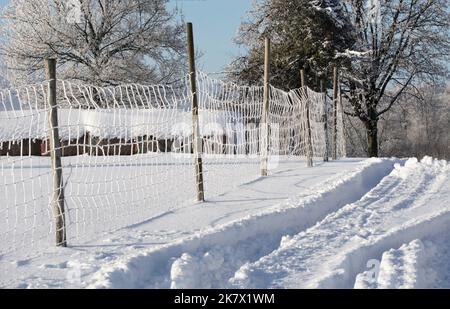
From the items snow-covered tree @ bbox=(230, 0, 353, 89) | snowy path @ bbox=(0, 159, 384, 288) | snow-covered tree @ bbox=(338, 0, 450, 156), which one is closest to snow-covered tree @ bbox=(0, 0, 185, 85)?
snow-covered tree @ bbox=(230, 0, 353, 89)

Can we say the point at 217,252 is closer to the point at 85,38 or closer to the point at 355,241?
the point at 355,241

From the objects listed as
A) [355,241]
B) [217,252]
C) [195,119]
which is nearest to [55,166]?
[217,252]

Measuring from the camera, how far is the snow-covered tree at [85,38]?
80.1 feet

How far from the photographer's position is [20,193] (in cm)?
971

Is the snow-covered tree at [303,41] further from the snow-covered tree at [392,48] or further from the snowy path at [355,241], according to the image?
the snowy path at [355,241]

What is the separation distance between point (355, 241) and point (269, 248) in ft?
2.76

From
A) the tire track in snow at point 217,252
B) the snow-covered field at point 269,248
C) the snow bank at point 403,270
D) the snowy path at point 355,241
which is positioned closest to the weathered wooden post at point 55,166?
the snow-covered field at point 269,248

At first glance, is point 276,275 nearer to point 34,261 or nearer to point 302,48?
point 34,261

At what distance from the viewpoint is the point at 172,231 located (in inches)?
243

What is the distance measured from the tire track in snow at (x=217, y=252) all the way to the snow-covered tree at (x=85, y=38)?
18067 mm

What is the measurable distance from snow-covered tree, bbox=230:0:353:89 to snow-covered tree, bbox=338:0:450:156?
0.69 metres

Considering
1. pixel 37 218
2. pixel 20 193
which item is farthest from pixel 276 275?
pixel 20 193

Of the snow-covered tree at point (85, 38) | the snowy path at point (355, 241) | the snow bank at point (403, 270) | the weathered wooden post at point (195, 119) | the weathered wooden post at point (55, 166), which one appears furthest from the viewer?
A: the snow-covered tree at point (85, 38)

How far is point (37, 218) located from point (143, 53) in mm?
20146
